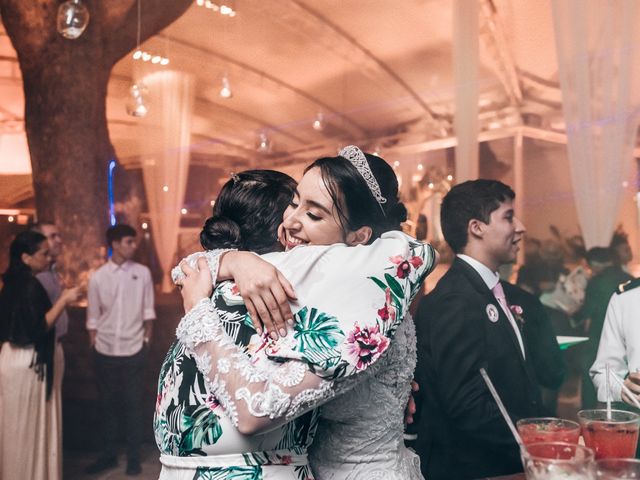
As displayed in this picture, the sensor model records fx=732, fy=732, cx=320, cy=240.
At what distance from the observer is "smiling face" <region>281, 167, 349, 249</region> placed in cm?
148

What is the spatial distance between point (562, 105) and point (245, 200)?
392 cm

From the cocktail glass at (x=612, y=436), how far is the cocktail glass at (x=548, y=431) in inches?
1.3

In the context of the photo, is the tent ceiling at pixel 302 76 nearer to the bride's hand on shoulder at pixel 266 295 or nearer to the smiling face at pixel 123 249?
the smiling face at pixel 123 249

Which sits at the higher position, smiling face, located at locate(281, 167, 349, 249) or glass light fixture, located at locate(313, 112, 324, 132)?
glass light fixture, located at locate(313, 112, 324, 132)

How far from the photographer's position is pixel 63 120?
5766mm

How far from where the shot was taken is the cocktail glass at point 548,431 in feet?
4.30

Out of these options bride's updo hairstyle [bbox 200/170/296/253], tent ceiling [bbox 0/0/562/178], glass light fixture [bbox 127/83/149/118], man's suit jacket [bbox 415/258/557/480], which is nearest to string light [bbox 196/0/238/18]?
tent ceiling [bbox 0/0/562/178]

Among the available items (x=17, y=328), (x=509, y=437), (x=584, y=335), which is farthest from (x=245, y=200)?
(x=584, y=335)

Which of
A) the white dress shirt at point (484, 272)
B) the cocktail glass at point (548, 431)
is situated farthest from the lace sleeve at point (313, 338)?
the white dress shirt at point (484, 272)

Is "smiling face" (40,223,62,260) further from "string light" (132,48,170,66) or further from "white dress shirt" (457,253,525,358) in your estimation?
"white dress shirt" (457,253,525,358)

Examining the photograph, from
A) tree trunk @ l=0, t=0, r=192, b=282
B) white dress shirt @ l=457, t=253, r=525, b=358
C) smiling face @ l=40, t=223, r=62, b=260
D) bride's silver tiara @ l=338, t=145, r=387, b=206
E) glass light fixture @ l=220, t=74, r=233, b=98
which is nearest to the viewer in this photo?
bride's silver tiara @ l=338, t=145, r=387, b=206

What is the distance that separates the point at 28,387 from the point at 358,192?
3541 millimetres

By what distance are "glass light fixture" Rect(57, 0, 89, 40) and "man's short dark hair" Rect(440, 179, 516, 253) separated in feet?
9.04

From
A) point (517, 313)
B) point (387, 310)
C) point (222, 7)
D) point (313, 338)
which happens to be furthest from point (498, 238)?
point (222, 7)
